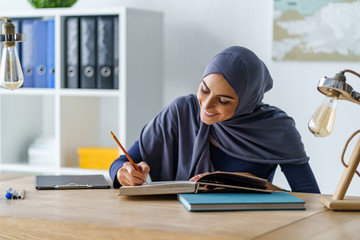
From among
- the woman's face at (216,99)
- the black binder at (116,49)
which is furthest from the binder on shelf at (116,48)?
the woman's face at (216,99)

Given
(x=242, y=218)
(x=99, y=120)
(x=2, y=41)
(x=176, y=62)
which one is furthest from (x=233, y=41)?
(x=242, y=218)

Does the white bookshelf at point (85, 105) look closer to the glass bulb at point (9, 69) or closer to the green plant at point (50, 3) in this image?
the green plant at point (50, 3)

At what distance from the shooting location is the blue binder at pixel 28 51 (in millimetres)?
3254

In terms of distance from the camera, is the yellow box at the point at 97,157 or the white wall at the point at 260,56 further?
the yellow box at the point at 97,157

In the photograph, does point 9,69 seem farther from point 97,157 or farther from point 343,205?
point 97,157

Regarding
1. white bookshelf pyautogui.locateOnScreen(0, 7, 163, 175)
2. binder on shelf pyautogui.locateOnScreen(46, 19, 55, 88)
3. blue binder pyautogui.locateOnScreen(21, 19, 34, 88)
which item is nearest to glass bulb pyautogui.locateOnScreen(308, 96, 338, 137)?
white bookshelf pyautogui.locateOnScreen(0, 7, 163, 175)

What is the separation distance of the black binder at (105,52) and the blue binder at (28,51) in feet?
1.40

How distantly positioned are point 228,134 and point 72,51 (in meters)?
1.31

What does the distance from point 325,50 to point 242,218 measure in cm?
171

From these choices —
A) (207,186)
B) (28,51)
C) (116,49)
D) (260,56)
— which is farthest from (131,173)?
(28,51)

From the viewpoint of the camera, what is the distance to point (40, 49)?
127 inches

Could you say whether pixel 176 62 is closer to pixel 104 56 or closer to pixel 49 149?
pixel 104 56

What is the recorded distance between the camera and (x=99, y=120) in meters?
3.50

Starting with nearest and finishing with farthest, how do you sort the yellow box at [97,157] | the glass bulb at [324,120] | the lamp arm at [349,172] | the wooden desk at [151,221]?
the wooden desk at [151,221]
the glass bulb at [324,120]
the lamp arm at [349,172]
the yellow box at [97,157]
